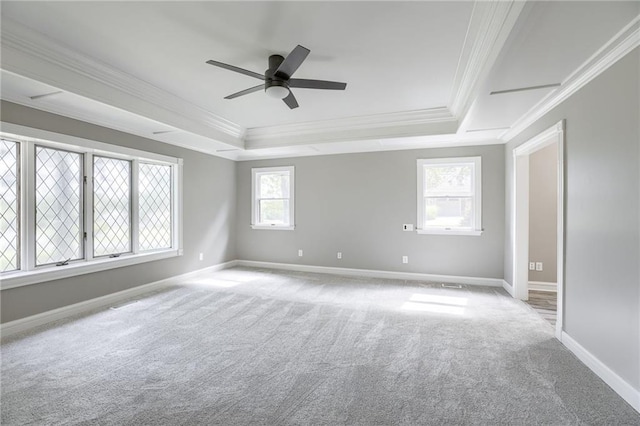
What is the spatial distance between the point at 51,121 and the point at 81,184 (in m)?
0.80

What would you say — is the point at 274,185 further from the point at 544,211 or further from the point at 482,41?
the point at 544,211

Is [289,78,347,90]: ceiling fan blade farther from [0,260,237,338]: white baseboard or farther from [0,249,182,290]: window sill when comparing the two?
[0,260,237,338]: white baseboard

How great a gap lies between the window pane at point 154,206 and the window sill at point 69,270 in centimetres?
26

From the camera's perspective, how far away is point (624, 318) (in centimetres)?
209

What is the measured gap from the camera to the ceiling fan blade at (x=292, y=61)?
2.30 meters

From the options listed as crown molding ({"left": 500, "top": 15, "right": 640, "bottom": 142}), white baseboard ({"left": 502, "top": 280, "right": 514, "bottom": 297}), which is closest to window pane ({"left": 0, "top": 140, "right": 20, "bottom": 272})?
crown molding ({"left": 500, "top": 15, "right": 640, "bottom": 142})

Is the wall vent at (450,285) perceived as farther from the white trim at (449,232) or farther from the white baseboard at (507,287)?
the white trim at (449,232)

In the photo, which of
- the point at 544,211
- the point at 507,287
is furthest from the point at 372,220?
the point at 544,211

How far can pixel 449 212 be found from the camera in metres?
5.20

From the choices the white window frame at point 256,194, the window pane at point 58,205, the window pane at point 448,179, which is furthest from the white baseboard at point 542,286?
the window pane at point 58,205

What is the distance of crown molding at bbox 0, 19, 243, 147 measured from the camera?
8.04 ft

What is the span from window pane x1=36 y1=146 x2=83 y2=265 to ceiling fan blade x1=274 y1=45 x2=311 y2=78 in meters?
2.93

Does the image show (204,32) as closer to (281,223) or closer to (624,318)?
(624,318)

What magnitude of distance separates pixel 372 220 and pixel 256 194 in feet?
8.56
